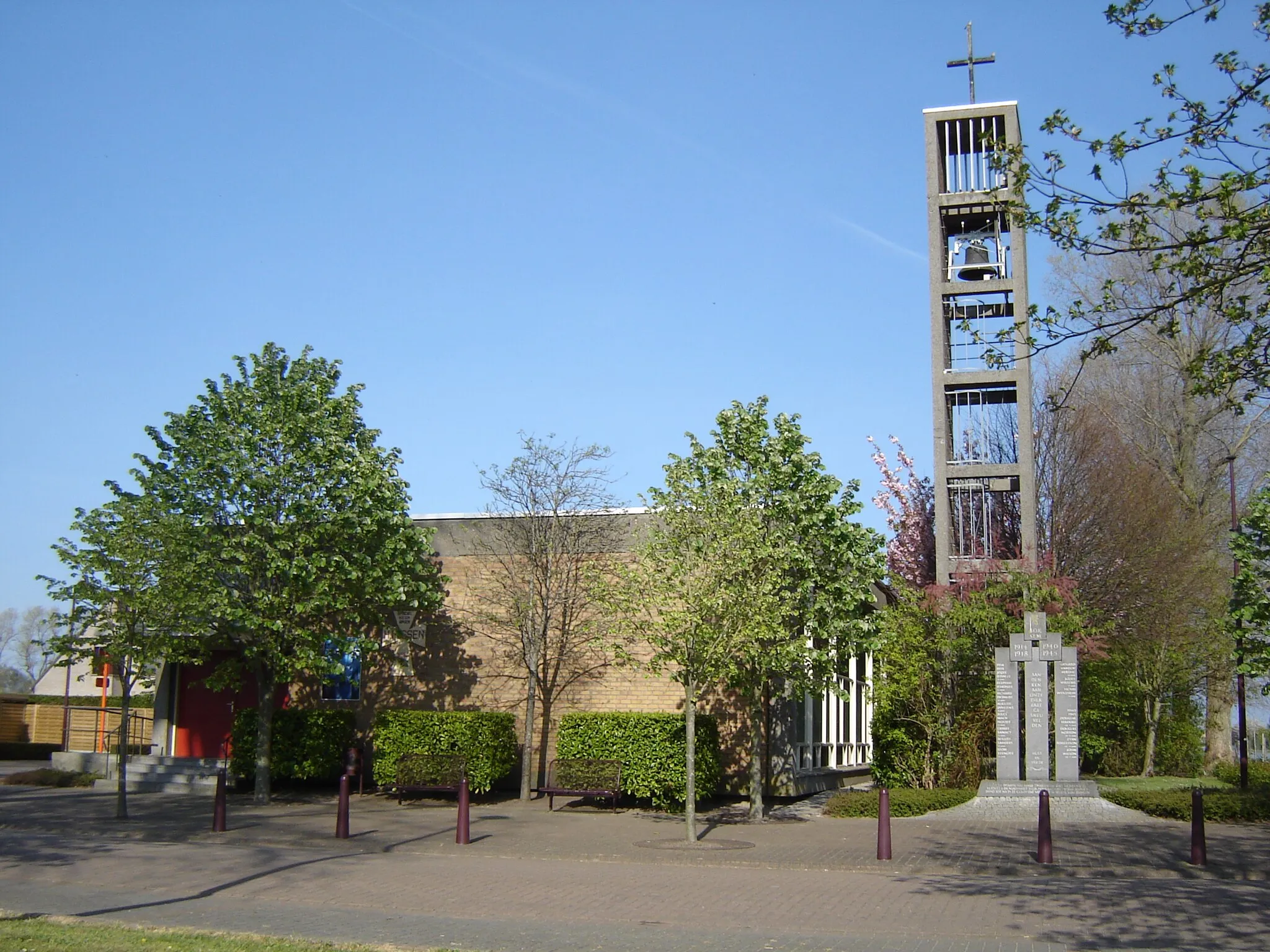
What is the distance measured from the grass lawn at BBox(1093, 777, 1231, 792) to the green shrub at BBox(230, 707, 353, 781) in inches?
598

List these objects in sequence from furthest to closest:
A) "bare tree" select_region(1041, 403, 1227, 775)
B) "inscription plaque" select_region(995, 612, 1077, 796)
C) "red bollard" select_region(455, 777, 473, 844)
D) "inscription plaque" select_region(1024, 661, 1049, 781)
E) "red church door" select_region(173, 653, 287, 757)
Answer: "bare tree" select_region(1041, 403, 1227, 775), "red church door" select_region(173, 653, 287, 757), "inscription plaque" select_region(1024, 661, 1049, 781), "inscription plaque" select_region(995, 612, 1077, 796), "red bollard" select_region(455, 777, 473, 844)

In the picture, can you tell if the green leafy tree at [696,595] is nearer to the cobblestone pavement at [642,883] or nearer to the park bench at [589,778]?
the cobblestone pavement at [642,883]

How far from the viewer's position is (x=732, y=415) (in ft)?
66.8

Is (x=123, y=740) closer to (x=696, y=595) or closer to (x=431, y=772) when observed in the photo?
(x=431, y=772)

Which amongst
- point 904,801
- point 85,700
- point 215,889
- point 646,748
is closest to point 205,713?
point 646,748

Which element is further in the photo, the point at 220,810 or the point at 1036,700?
the point at 1036,700

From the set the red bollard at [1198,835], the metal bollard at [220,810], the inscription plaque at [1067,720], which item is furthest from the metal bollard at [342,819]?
the inscription plaque at [1067,720]

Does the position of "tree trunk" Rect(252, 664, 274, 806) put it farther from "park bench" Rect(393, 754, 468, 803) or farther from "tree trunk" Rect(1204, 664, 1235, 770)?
"tree trunk" Rect(1204, 664, 1235, 770)

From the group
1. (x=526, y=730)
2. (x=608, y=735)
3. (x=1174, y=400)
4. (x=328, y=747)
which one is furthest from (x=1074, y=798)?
(x=1174, y=400)

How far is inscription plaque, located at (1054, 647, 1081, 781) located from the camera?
19375 millimetres

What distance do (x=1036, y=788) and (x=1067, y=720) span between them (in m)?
1.26

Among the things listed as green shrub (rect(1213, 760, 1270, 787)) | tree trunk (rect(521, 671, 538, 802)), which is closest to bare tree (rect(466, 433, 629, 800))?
tree trunk (rect(521, 671, 538, 802))

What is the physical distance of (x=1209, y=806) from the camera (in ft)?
61.1

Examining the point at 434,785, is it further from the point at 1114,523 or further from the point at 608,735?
the point at 1114,523
